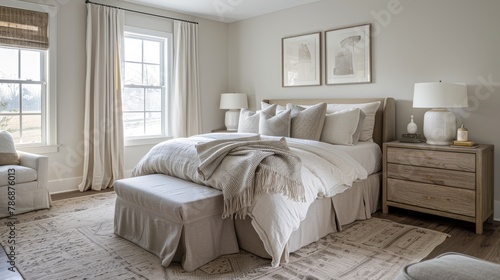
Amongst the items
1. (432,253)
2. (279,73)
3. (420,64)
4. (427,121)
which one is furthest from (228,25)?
(432,253)

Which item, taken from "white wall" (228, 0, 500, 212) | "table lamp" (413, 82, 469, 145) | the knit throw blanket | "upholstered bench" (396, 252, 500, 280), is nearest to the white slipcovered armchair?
the knit throw blanket

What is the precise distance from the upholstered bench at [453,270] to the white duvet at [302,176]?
5.14ft

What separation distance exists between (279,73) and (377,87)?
1.58m

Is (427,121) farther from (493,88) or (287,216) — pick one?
(287,216)

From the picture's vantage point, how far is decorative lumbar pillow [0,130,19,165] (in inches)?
149

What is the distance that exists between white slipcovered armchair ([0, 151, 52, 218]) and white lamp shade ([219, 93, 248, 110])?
2.68 metres

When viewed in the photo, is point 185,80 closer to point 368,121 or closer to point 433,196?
point 368,121

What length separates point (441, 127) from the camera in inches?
136

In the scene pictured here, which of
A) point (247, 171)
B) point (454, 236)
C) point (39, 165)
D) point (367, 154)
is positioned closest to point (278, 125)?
point (367, 154)

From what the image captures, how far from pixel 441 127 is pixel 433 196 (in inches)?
25.6

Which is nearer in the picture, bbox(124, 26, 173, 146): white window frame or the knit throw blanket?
the knit throw blanket

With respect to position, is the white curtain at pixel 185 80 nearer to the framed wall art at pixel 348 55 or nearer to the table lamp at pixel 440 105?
the framed wall art at pixel 348 55

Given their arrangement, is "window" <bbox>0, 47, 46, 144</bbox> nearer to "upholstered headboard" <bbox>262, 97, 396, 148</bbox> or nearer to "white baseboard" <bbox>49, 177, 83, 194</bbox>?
"white baseboard" <bbox>49, 177, 83, 194</bbox>

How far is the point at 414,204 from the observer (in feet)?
11.6
